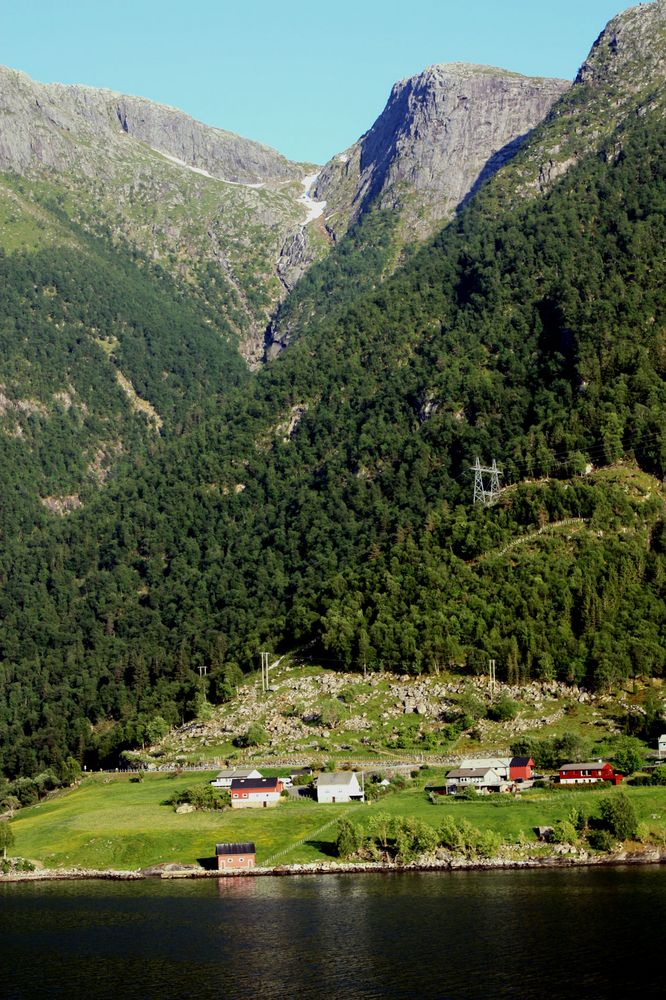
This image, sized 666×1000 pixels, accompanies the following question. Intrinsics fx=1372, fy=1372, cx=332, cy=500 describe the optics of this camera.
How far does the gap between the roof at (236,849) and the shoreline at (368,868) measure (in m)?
2.31

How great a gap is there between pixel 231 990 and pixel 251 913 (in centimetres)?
2151

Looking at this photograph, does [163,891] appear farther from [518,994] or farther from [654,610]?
[654,610]

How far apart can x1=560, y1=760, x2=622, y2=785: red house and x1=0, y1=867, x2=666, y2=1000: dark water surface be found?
83.9 feet

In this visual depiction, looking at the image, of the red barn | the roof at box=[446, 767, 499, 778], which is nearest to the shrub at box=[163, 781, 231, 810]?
the red barn

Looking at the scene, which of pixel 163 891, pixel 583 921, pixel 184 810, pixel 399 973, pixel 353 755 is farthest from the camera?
pixel 353 755

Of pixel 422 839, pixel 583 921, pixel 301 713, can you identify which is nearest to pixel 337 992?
pixel 583 921

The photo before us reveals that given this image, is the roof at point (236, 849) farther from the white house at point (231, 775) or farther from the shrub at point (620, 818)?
the shrub at point (620, 818)

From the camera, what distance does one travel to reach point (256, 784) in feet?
563

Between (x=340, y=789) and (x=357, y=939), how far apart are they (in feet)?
170

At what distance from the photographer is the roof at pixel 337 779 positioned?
169 meters

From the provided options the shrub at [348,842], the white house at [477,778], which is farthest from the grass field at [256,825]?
the white house at [477,778]

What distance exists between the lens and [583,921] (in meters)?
117

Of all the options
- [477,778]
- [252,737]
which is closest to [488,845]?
[477,778]

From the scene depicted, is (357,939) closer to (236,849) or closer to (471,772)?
(236,849)
